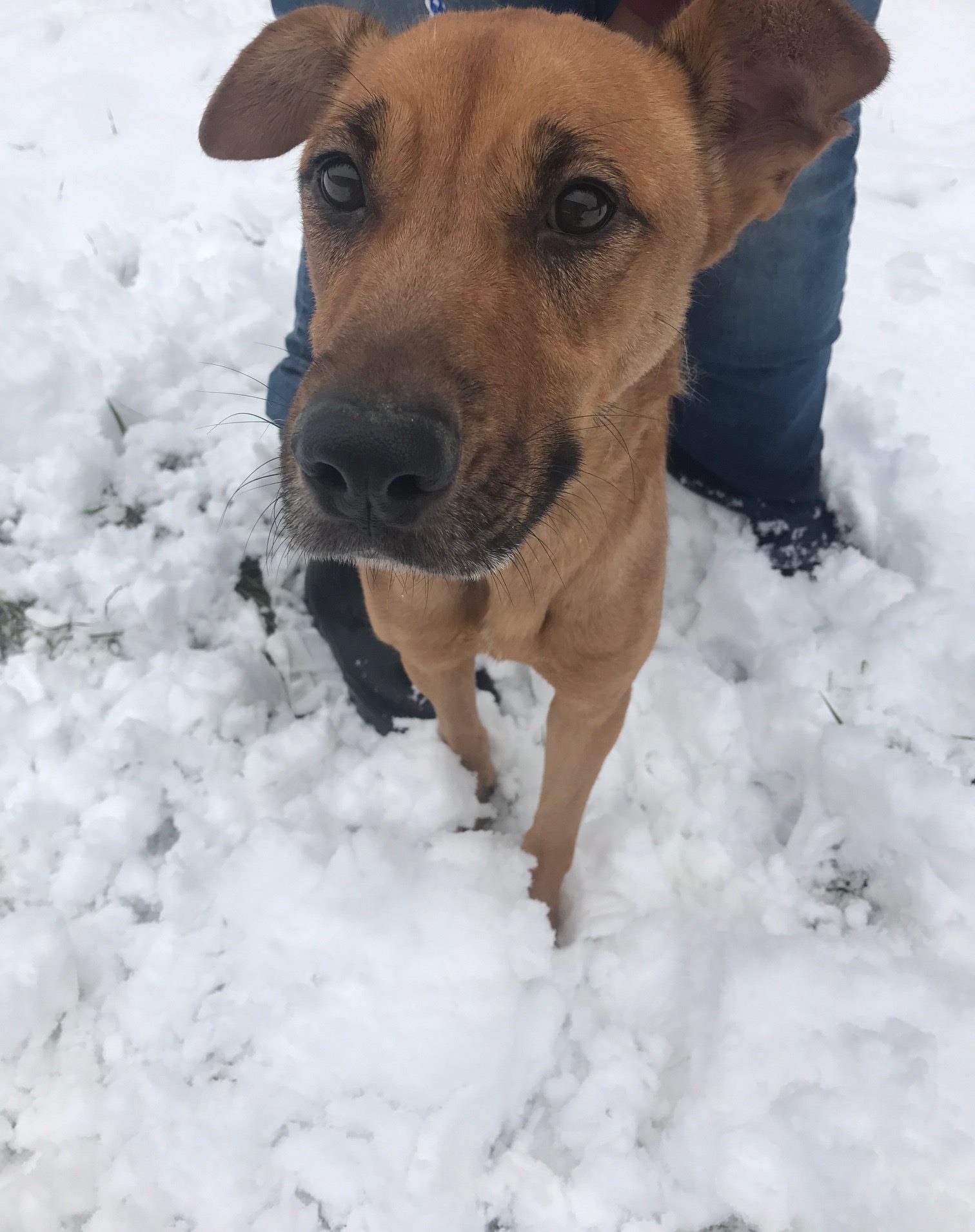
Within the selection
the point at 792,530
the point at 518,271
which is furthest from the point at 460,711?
the point at 792,530

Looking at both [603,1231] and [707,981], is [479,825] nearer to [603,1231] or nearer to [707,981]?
[707,981]

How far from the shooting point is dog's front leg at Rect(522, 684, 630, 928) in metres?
2.04

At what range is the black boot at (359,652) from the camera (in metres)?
2.72

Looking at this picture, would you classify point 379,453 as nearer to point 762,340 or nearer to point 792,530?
point 762,340

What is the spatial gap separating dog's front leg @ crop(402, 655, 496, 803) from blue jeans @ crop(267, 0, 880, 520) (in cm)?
106

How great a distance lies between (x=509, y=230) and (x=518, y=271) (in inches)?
2.9

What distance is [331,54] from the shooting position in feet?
6.31

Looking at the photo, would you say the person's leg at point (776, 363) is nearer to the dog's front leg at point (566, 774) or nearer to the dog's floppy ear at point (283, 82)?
the dog's front leg at point (566, 774)

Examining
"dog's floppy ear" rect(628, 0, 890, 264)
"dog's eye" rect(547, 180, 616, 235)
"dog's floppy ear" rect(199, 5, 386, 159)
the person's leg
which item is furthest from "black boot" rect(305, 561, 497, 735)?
"dog's floppy ear" rect(628, 0, 890, 264)

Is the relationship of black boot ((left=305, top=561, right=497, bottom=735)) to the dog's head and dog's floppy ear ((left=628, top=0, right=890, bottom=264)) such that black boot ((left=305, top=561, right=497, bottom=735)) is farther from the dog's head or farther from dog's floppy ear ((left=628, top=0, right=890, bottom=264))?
dog's floppy ear ((left=628, top=0, right=890, bottom=264))

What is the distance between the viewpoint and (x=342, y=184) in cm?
158

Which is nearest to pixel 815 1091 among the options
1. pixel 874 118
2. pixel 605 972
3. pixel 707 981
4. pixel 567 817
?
pixel 707 981

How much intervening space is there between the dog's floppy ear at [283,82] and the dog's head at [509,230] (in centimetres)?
22

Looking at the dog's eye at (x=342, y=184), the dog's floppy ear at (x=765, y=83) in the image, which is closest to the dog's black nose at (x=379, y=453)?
the dog's eye at (x=342, y=184)
